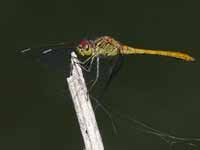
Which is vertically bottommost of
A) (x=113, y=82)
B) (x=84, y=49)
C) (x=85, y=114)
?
(x=113, y=82)

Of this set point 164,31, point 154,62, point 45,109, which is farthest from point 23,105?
point 164,31

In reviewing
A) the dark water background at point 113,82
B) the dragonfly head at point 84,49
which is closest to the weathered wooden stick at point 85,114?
the dragonfly head at point 84,49

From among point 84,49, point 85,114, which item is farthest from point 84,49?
point 85,114

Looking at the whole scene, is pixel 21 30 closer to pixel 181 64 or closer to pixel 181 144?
pixel 181 64

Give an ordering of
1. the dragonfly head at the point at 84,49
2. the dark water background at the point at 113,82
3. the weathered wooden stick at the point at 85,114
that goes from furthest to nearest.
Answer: the dark water background at the point at 113,82
the dragonfly head at the point at 84,49
the weathered wooden stick at the point at 85,114

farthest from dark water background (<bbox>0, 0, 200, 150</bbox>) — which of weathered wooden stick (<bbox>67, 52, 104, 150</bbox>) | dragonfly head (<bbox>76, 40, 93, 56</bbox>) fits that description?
weathered wooden stick (<bbox>67, 52, 104, 150</bbox>)

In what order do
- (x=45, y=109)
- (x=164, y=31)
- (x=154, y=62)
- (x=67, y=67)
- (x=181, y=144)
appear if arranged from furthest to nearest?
(x=164, y=31)
(x=154, y=62)
(x=45, y=109)
(x=181, y=144)
(x=67, y=67)

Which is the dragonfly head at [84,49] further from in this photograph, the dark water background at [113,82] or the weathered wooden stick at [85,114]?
the dark water background at [113,82]

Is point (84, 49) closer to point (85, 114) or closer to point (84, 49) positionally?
point (84, 49)

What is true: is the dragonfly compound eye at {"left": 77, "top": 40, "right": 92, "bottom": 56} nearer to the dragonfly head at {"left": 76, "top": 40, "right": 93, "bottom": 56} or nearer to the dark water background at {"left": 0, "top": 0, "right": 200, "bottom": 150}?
the dragonfly head at {"left": 76, "top": 40, "right": 93, "bottom": 56}
